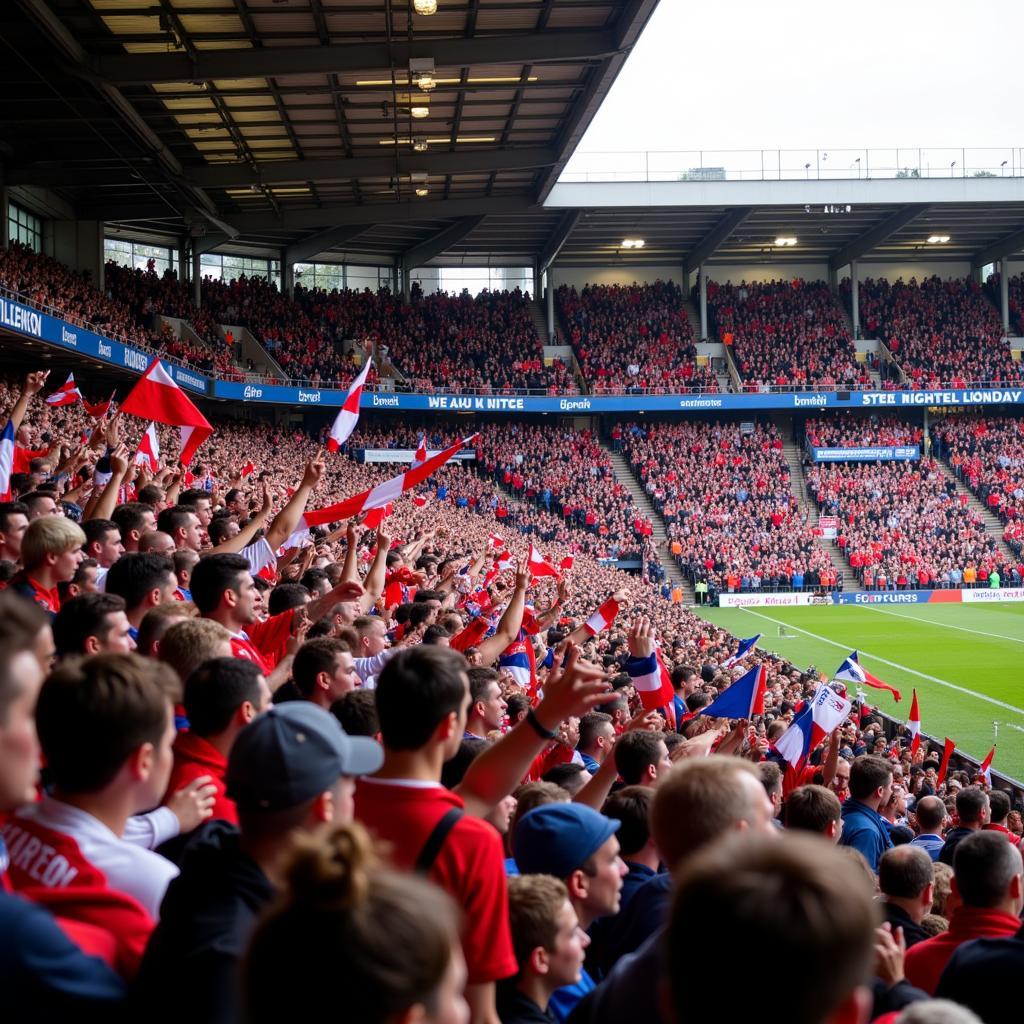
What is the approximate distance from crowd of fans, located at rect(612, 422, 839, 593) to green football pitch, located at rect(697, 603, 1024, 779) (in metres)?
1.89

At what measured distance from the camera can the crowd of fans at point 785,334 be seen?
50250 millimetres

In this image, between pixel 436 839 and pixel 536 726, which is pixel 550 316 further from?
pixel 436 839

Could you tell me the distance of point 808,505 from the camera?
4684 centimetres

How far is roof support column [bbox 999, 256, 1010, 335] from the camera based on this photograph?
5362cm

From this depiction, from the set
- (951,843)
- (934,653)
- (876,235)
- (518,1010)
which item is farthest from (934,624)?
(518,1010)

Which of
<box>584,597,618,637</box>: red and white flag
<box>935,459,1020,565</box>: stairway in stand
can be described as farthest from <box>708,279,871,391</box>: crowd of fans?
<box>584,597,618,637</box>: red and white flag

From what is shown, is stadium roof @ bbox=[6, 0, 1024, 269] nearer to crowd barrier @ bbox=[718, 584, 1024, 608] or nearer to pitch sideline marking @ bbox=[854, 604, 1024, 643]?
crowd barrier @ bbox=[718, 584, 1024, 608]

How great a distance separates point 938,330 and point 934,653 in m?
27.9

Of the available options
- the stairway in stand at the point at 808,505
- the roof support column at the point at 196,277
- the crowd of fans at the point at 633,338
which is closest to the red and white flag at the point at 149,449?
the roof support column at the point at 196,277

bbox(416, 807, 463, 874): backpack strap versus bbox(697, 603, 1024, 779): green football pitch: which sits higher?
bbox(416, 807, 463, 874): backpack strap

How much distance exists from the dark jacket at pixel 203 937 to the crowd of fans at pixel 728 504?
39.4m

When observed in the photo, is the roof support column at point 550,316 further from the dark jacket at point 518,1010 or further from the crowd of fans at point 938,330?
the dark jacket at point 518,1010

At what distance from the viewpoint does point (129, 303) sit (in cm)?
3744

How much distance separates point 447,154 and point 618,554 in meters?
16.2
